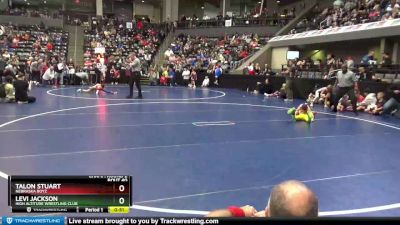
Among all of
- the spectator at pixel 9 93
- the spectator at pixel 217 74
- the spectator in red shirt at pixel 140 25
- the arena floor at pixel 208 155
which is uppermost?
the spectator in red shirt at pixel 140 25

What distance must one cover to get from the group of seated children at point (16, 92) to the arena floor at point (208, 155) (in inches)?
79.8

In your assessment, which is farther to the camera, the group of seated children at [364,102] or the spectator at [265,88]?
the spectator at [265,88]

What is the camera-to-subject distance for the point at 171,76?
1137 inches

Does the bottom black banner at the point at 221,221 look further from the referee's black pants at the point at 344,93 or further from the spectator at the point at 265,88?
the spectator at the point at 265,88

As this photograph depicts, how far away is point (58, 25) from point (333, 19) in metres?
23.7

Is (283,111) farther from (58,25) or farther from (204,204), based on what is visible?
(58,25)

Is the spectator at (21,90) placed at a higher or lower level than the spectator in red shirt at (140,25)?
lower

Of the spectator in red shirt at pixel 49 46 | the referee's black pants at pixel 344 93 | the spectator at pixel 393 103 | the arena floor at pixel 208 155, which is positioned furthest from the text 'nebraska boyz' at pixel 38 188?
the spectator in red shirt at pixel 49 46

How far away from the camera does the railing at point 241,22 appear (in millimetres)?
34594
